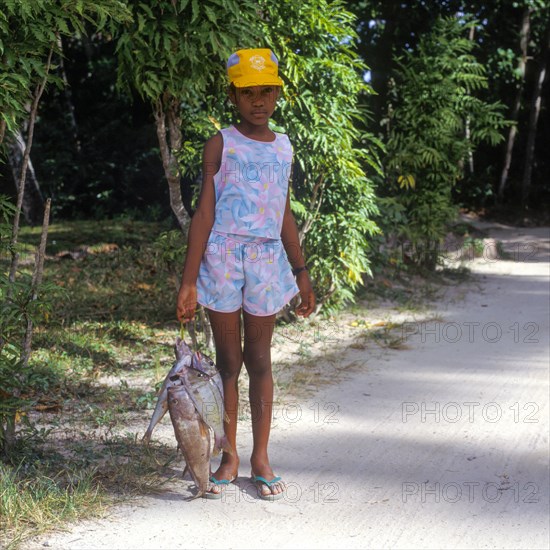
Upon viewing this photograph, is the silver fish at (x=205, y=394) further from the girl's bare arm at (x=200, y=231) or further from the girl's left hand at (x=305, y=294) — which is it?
the girl's left hand at (x=305, y=294)

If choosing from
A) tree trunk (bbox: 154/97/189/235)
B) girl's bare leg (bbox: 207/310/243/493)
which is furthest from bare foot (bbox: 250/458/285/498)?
tree trunk (bbox: 154/97/189/235)

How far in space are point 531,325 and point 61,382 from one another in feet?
14.1

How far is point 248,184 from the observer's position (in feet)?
12.0

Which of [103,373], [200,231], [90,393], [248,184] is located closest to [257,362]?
[200,231]

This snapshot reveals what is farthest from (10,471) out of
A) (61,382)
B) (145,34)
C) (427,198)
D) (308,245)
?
(427,198)

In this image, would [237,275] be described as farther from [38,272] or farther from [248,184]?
[38,272]

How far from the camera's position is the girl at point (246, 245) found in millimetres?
3604

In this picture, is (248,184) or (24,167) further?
(24,167)

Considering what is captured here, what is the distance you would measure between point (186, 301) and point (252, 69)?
1.08 m

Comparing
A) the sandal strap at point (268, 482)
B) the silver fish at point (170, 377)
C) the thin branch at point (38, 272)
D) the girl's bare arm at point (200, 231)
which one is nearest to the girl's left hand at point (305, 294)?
the girl's bare arm at point (200, 231)

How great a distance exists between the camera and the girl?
3.60 m

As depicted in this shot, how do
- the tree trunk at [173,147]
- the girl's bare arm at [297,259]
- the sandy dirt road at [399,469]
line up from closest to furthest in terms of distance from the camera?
the sandy dirt road at [399,469] < the girl's bare arm at [297,259] < the tree trunk at [173,147]

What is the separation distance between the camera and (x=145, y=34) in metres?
5.03

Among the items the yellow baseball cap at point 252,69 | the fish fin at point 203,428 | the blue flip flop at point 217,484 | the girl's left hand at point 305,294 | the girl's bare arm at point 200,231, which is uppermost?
the yellow baseball cap at point 252,69
